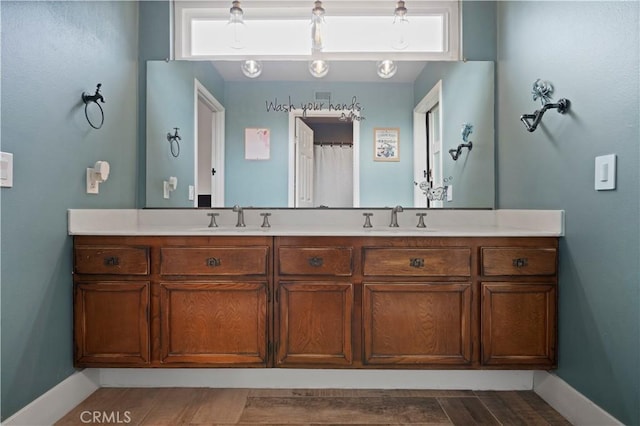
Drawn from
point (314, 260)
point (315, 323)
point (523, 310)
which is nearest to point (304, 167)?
point (314, 260)

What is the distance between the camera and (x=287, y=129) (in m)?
2.34

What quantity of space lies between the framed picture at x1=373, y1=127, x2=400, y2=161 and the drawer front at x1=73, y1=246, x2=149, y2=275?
4.60 feet

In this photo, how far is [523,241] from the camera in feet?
5.85

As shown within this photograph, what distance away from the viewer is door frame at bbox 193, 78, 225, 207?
234cm

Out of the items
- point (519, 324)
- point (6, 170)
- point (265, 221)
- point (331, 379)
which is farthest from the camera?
point (265, 221)

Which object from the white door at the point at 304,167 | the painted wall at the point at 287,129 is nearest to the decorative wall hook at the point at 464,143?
the painted wall at the point at 287,129

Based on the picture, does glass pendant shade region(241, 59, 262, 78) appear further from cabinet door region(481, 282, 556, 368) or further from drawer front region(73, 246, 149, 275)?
cabinet door region(481, 282, 556, 368)

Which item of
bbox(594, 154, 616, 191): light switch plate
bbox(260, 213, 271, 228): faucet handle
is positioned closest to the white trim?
bbox(260, 213, 271, 228): faucet handle

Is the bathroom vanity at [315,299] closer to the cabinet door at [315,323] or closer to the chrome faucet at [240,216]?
the cabinet door at [315,323]

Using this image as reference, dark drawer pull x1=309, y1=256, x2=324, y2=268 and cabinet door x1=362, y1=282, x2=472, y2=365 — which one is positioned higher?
dark drawer pull x1=309, y1=256, x2=324, y2=268

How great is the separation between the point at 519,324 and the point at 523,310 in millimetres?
68

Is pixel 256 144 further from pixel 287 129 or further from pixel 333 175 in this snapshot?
pixel 333 175

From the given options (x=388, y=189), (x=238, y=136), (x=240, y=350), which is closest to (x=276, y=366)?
(x=240, y=350)

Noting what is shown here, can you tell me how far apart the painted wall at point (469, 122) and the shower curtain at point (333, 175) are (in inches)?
22.2
